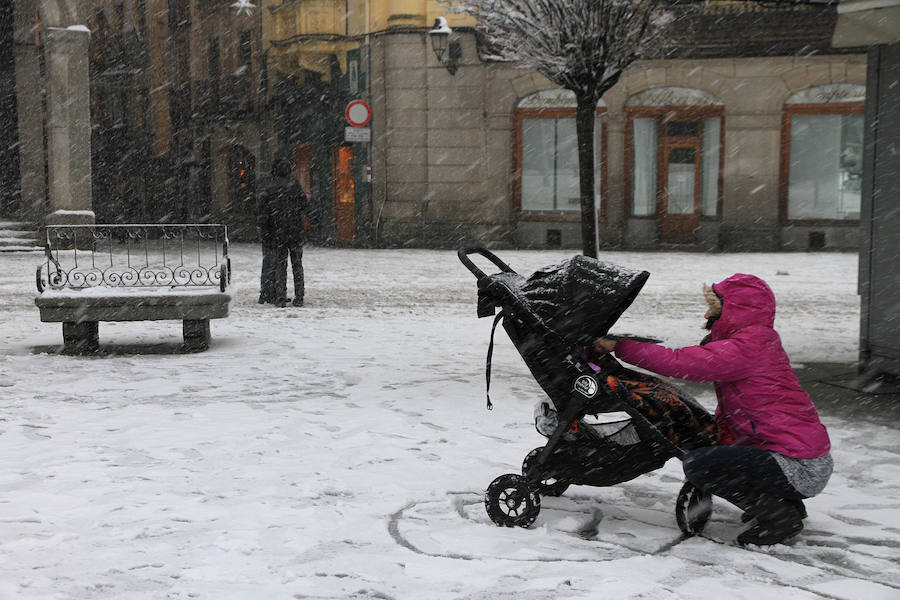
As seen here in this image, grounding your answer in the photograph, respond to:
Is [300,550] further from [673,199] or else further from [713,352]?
[673,199]

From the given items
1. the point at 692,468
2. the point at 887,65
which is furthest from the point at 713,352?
the point at 887,65

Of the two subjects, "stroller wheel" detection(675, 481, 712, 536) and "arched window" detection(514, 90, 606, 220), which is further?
"arched window" detection(514, 90, 606, 220)

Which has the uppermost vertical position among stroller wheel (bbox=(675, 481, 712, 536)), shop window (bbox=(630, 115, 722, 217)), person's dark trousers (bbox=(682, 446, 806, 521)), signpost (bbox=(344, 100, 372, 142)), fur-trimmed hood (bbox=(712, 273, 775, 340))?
signpost (bbox=(344, 100, 372, 142))

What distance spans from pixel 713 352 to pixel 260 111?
27.4 metres

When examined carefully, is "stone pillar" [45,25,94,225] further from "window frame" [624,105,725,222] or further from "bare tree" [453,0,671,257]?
"bare tree" [453,0,671,257]

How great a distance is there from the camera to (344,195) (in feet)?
86.6

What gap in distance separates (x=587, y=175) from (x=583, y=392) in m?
6.61

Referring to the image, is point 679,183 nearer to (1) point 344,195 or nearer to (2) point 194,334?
(1) point 344,195

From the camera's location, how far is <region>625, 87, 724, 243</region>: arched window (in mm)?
23547

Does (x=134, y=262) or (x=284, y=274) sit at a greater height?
(x=134, y=262)

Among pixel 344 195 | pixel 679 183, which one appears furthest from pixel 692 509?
pixel 344 195

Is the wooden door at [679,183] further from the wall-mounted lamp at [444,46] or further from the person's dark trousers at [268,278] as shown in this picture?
the person's dark trousers at [268,278]

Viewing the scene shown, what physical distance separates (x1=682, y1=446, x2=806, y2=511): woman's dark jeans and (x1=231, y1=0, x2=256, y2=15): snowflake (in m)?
27.3

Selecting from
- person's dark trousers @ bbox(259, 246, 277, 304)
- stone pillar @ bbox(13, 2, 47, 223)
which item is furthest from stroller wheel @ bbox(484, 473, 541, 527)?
stone pillar @ bbox(13, 2, 47, 223)
